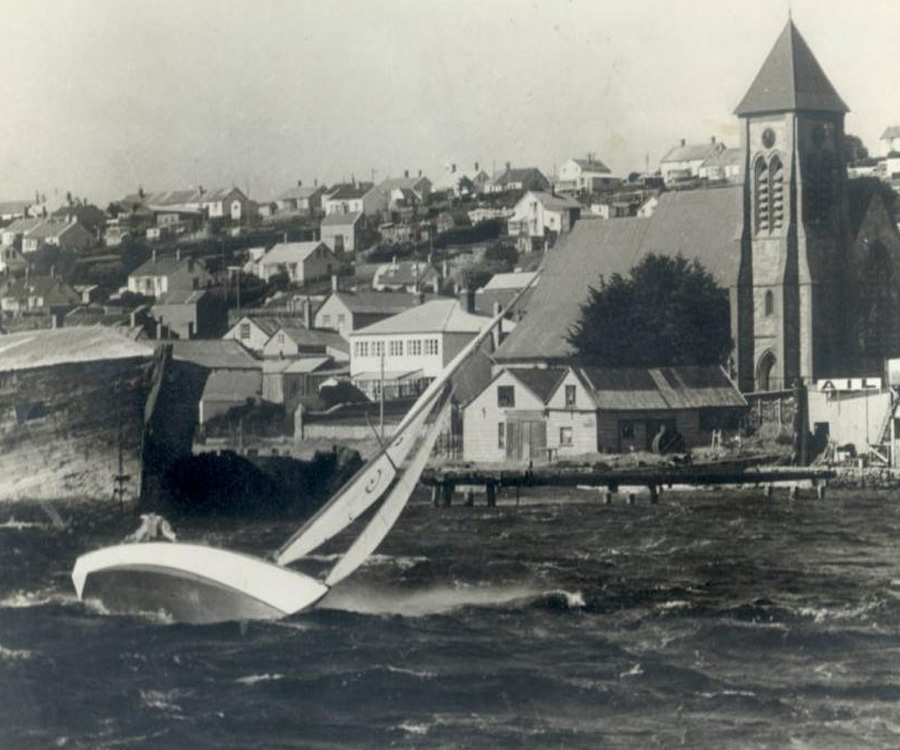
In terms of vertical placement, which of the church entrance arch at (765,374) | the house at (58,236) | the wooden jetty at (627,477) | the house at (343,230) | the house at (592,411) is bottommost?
the wooden jetty at (627,477)

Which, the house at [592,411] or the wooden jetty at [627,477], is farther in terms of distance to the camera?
the house at [592,411]

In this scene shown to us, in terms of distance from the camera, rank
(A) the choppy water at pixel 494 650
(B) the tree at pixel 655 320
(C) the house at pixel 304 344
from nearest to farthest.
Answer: (A) the choppy water at pixel 494 650 < (C) the house at pixel 304 344 < (B) the tree at pixel 655 320

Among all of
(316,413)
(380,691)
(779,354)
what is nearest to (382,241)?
(779,354)

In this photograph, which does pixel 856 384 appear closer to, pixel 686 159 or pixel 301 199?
pixel 686 159

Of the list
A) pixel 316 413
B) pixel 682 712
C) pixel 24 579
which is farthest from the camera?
pixel 316 413

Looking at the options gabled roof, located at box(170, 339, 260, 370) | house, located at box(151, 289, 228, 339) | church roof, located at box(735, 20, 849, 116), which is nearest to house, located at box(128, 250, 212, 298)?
house, located at box(151, 289, 228, 339)

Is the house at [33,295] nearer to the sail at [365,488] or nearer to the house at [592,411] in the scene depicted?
the sail at [365,488]

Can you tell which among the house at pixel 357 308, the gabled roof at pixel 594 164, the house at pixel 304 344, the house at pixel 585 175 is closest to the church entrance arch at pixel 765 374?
the house at pixel 585 175

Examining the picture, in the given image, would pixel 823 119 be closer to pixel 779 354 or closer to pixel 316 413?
pixel 779 354
